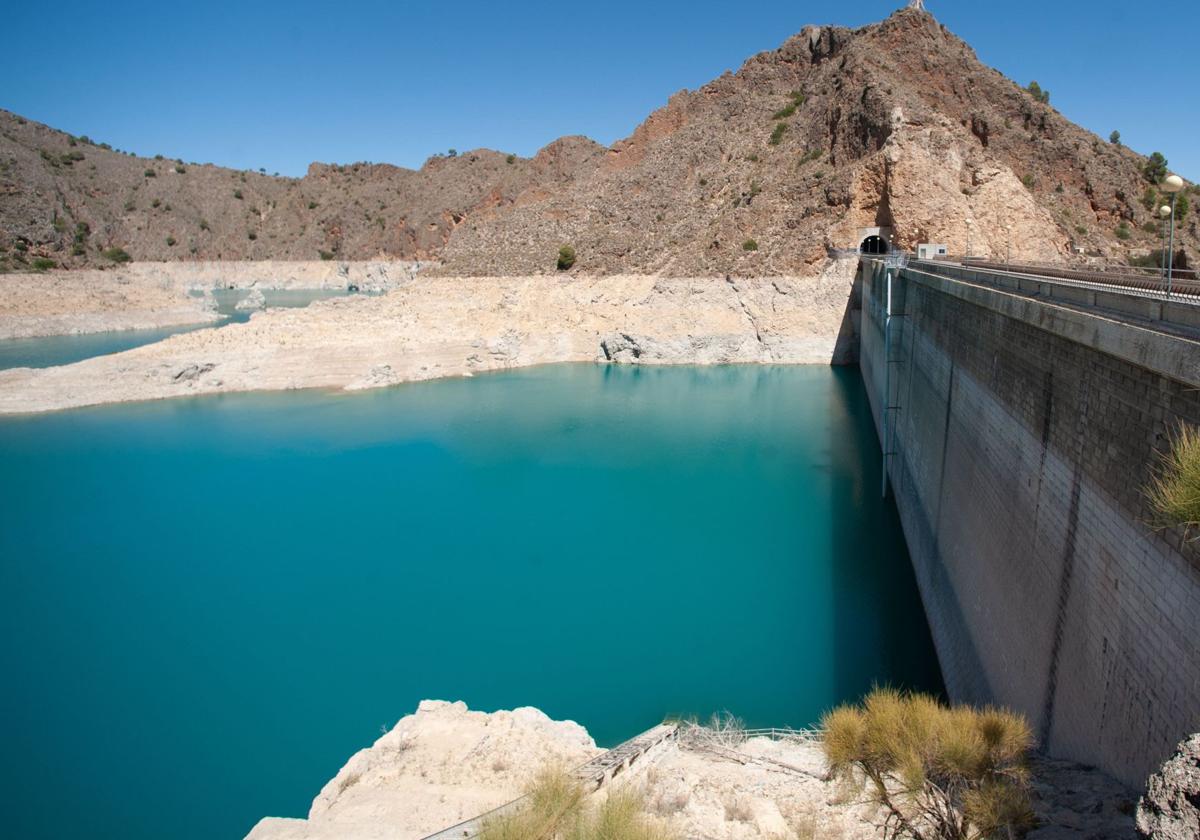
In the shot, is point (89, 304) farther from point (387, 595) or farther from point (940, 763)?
point (940, 763)

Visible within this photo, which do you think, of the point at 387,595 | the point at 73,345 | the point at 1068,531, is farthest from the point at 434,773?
the point at 73,345

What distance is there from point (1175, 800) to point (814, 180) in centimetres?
4555

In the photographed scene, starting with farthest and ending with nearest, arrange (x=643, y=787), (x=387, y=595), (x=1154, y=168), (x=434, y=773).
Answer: (x=1154, y=168) → (x=387, y=595) → (x=434, y=773) → (x=643, y=787)

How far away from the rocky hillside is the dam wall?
23461 mm

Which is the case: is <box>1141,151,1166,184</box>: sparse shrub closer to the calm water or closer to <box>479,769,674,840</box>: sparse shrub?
<box>479,769,674,840</box>: sparse shrub

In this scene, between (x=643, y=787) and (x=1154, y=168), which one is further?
(x=1154, y=168)

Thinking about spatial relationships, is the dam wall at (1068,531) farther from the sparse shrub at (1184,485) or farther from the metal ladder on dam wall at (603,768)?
the metal ladder on dam wall at (603,768)

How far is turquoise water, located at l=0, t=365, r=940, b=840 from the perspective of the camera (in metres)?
11.0

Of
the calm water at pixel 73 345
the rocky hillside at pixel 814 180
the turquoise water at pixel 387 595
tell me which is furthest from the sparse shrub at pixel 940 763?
the calm water at pixel 73 345

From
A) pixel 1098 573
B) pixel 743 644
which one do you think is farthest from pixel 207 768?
pixel 1098 573

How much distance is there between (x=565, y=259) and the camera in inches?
1927

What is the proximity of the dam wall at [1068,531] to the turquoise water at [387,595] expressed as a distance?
2711 millimetres

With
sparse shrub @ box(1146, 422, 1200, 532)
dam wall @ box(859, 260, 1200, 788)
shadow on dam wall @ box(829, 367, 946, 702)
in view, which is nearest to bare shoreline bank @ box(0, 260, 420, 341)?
shadow on dam wall @ box(829, 367, 946, 702)

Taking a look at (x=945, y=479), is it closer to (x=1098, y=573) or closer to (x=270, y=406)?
(x=1098, y=573)
